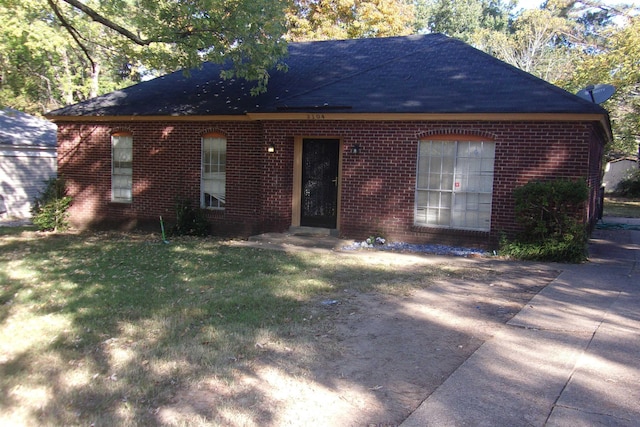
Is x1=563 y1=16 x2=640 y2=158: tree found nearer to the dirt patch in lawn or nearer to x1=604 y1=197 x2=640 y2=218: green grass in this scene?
x1=604 y1=197 x2=640 y2=218: green grass

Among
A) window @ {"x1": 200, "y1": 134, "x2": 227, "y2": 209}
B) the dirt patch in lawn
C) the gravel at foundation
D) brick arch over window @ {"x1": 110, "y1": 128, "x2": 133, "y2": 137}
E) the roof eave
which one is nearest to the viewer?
the dirt patch in lawn

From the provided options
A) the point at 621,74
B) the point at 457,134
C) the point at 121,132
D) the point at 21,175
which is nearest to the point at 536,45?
the point at 621,74

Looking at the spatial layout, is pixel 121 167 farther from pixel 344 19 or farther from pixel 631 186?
pixel 631 186

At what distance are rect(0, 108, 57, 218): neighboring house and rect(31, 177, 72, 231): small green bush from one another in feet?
13.1

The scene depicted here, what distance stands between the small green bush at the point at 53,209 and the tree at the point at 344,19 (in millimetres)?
14583

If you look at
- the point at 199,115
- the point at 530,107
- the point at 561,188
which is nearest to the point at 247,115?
the point at 199,115

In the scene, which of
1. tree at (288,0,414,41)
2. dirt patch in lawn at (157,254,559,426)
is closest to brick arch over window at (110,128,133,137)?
dirt patch in lawn at (157,254,559,426)

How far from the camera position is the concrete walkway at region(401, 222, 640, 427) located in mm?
3703

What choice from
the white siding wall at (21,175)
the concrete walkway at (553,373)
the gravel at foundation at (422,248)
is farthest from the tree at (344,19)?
the concrete walkway at (553,373)

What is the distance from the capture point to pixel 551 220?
10156 millimetres

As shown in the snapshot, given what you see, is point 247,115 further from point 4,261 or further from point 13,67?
point 13,67

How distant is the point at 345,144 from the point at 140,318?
7.01 metres

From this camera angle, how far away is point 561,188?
9.73 metres

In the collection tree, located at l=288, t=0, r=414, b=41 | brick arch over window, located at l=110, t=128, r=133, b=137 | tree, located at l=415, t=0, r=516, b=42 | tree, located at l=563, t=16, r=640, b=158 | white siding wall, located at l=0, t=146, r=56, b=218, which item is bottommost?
white siding wall, located at l=0, t=146, r=56, b=218
